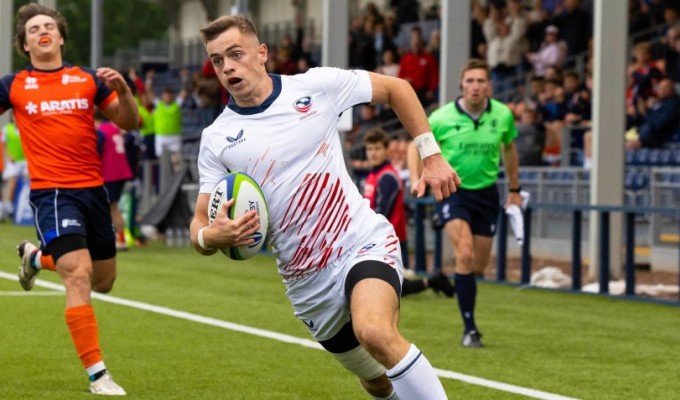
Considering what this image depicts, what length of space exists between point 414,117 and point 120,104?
2.88 metres

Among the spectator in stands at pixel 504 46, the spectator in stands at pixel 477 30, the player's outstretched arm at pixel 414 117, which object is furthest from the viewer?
the spectator in stands at pixel 477 30

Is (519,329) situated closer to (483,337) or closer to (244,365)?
(483,337)

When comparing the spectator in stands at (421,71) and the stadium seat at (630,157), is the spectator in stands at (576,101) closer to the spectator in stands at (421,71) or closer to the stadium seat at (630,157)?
the stadium seat at (630,157)

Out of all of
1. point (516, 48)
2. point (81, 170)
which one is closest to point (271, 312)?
point (81, 170)

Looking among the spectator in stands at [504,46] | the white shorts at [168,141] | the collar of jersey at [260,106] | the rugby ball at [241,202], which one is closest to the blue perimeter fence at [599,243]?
the spectator in stands at [504,46]

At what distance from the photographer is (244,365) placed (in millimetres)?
10055

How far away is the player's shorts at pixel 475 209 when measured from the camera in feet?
38.3

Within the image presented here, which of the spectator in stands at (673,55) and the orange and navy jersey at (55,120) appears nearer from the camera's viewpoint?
the orange and navy jersey at (55,120)

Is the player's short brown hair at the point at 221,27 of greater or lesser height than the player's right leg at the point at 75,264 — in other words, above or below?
above

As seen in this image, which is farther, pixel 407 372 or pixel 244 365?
pixel 244 365

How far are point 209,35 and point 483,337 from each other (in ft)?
20.3

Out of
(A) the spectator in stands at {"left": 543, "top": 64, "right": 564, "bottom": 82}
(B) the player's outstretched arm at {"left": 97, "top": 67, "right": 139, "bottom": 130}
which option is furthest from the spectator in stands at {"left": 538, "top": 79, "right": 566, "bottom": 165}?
(B) the player's outstretched arm at {"left": 97, "top": 67, "right": 139, "bottom": 130}

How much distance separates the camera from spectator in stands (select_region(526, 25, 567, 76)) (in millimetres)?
24312

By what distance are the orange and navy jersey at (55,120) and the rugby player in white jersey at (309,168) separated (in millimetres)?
2401
